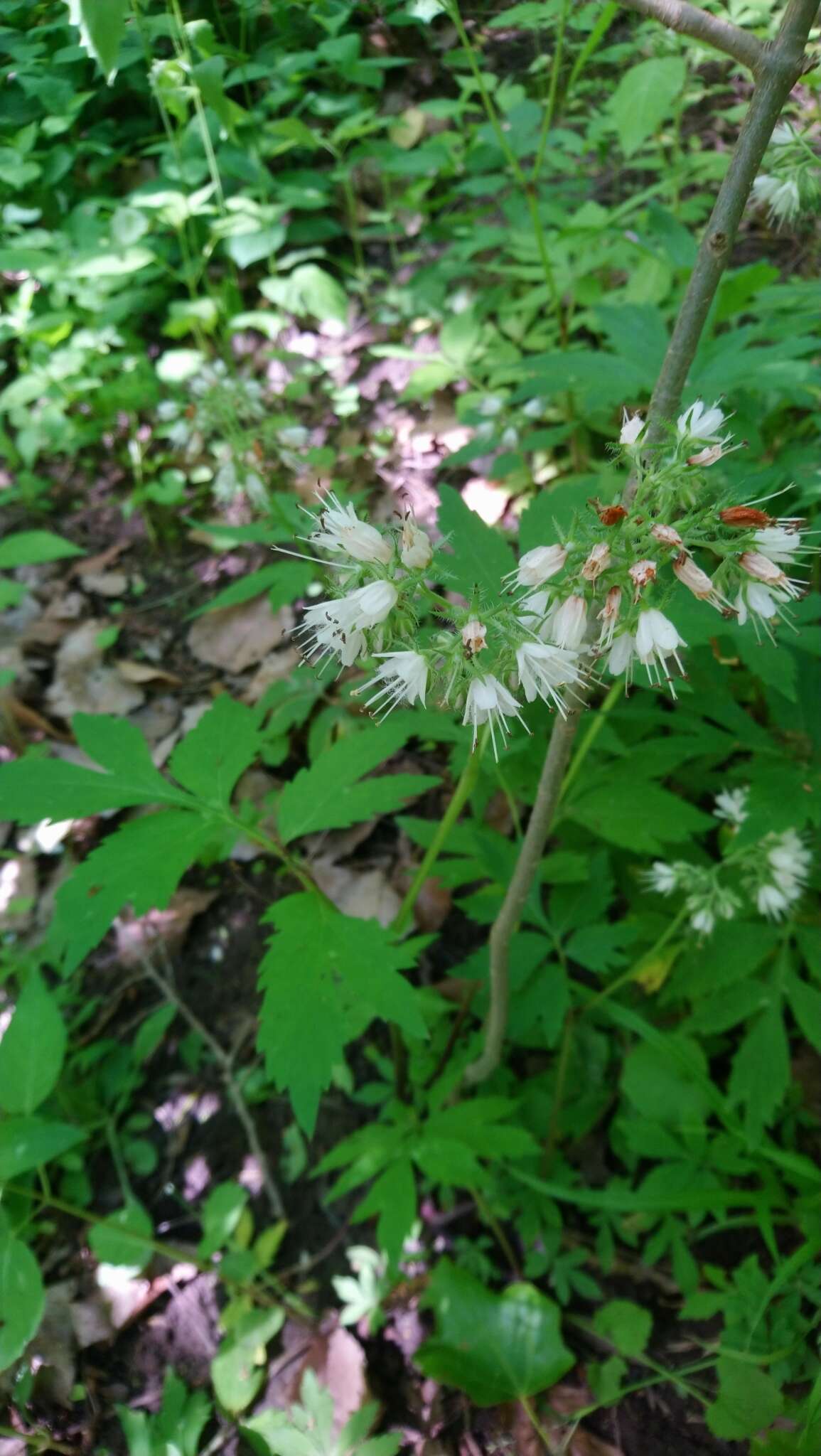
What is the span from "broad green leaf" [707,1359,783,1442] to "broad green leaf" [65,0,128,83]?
2.41 metres

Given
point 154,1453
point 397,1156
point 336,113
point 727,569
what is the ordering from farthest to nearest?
point 336,113
point 397,1156
point 154,1453
point 727,569

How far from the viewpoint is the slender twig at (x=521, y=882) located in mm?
1288

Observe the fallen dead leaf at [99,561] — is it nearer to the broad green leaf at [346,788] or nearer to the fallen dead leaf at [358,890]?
the fallen dead leaf at [358,890]

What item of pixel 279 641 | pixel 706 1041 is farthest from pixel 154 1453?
pixel 279 641

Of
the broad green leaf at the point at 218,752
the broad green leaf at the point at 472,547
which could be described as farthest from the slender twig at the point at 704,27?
the broad green leaf at the point at 218,752

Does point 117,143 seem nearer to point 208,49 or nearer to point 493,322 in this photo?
point 208,49

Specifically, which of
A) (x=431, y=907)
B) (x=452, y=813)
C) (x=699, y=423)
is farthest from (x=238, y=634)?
(x=699, y=423)

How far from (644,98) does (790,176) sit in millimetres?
996

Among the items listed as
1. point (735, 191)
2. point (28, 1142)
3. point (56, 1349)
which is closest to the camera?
point (735, 191)

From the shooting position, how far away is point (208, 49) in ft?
6.31

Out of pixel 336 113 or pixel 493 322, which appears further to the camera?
pixel 493 322

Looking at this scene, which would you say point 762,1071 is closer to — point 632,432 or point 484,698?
point 484,698

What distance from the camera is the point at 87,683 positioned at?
3512 millimetres

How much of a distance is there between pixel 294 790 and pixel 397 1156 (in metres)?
0.94
